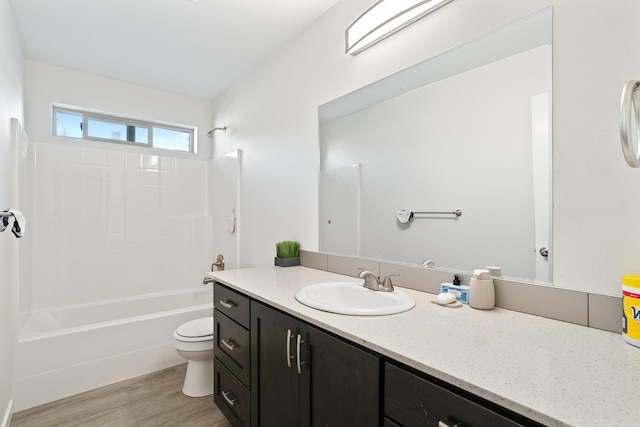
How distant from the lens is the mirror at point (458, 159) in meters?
1.13

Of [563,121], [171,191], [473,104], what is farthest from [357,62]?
[171,191]

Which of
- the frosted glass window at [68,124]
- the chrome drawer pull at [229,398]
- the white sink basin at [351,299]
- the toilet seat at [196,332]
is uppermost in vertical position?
the frosted glass window at [68,124]

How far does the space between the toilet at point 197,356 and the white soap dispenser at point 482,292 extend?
5.56 ft

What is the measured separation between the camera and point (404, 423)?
79 centimetres

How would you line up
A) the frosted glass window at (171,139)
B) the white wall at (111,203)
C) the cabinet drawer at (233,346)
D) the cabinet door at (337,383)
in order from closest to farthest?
the cabinet door at (337,383) → the cabinet drawer at (233,346) → the white wall at (111,203) → the frosted glass window at (171,139)

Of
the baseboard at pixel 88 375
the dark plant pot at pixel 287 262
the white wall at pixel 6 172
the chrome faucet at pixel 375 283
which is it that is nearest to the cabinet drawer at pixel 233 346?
the dark plant pot at pixel 287 262

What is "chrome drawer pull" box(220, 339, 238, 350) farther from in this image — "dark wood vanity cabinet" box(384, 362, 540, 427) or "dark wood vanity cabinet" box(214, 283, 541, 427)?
"dark wood vanity cabinet" box(384, 362, 540, 427)

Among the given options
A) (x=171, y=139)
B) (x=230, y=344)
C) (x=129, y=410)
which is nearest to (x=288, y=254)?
(x=230, y=344)

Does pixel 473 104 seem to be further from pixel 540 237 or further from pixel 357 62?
pixel 357 62

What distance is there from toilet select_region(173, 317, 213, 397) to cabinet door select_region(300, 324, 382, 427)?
3.92 ft

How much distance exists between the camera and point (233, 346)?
1.64m

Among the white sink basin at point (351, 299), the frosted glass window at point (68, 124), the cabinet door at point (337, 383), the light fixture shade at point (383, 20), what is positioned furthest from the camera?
the frosted glass window at point (68, 124)

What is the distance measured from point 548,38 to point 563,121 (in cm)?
30

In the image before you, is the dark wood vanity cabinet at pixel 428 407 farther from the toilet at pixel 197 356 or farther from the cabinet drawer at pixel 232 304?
the toilet at pixel 197 356
